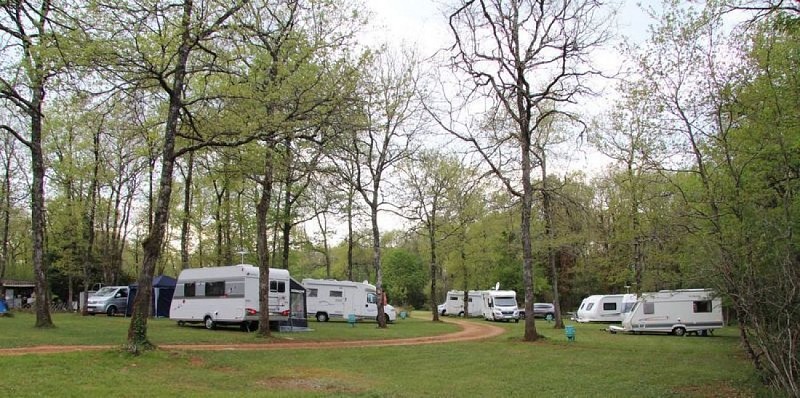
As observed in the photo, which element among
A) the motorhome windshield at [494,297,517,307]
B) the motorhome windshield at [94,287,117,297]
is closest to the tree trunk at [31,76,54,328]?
the motorhome windshield at [94,287,117,297]

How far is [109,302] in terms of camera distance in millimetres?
31062

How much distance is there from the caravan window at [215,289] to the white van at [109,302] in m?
10.1

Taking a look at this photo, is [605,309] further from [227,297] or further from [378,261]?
[227,297]

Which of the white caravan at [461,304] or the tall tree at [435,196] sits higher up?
the tall tree at [435,196]

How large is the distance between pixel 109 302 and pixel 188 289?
9632mm

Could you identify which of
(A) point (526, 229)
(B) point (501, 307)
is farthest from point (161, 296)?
(B) point (501, 307)

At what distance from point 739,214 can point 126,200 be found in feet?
→ 119

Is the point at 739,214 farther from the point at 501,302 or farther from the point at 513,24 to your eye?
the point at 501,302

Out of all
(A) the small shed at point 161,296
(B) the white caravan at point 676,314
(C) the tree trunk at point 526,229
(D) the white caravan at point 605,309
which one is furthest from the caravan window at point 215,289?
(D) the white caravan at point 605,309

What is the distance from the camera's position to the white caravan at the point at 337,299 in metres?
32.5

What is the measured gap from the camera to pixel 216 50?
49.0 feet

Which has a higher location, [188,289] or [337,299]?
[188,289]

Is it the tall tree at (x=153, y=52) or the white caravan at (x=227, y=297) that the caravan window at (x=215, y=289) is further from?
the tall tree at (x=153, y=52)

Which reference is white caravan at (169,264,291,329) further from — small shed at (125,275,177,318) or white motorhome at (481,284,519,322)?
white motorhome at (481,284,519,322)
